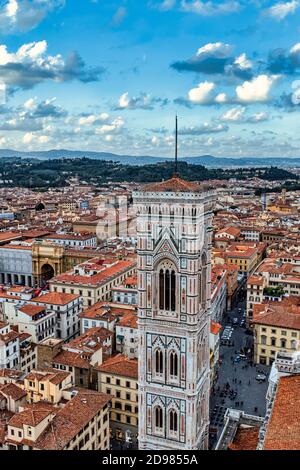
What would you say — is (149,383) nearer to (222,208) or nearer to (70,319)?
(70,319)

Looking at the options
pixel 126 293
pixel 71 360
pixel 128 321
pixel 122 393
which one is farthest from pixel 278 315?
pixel 71 360

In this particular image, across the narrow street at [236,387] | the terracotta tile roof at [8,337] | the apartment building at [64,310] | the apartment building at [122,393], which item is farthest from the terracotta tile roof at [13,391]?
the apartment building at [64,310]

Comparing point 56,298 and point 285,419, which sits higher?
point 285,419

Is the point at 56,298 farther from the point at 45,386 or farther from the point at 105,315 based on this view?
the point at 45,386

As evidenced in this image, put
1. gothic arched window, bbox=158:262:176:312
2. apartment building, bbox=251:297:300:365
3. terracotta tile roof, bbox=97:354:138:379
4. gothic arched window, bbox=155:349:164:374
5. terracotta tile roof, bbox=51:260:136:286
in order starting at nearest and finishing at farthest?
gothic arched window, bbox=158:262:176:312 → gothic arched window, bbox=155:349:164:374 → terracotta tile roof, bbox=97:354:138:379 → apartment building, bbox=251:297:300:365 → terracotta tile roof, bbox=51:260:136:286

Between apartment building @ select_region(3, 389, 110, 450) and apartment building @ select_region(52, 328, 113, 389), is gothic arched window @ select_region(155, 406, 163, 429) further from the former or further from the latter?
apartment building @ select_region(52, 328, 113, 389)

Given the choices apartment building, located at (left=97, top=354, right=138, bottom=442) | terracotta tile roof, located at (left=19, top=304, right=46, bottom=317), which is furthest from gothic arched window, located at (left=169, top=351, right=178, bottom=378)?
terracotta tile roof, located at (left=19, top=304, right=46, bottom=317)

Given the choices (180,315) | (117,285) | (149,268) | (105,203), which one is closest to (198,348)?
(180,315)
